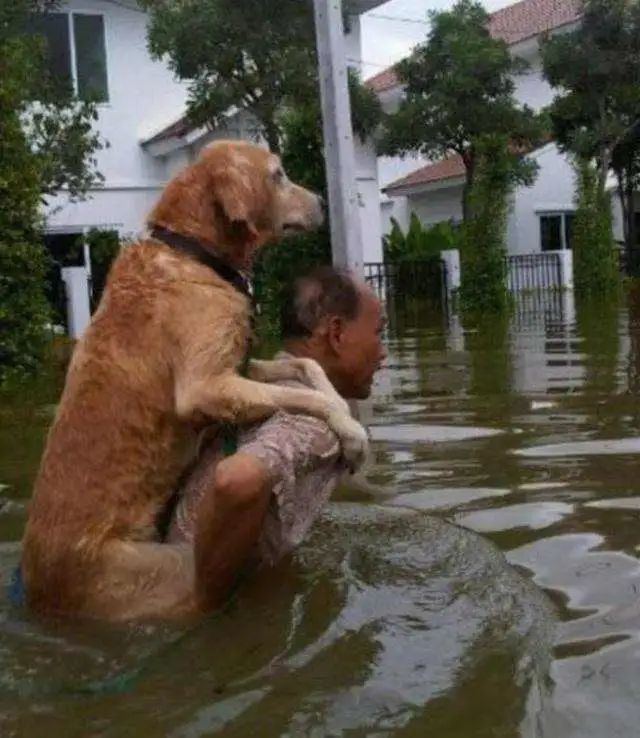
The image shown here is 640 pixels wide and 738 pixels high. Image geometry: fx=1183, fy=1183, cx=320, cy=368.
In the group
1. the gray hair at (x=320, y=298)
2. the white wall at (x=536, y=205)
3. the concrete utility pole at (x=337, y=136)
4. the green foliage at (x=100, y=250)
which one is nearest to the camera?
the gray hair at (x=320, y=298)

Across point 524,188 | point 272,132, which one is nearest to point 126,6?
point 272,132

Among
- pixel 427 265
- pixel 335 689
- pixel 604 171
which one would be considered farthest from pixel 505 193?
pixel 335 689

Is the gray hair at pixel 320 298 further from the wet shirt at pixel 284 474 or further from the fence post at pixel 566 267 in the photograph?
the fence post at pixel 566 267

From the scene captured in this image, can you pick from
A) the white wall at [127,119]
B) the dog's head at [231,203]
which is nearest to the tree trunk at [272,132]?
the white wall at [127,119]

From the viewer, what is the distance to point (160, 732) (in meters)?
3.05

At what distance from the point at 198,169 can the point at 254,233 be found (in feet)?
1.03

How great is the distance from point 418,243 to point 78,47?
9.10 metres

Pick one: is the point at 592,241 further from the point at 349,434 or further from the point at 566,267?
the point at 349,434

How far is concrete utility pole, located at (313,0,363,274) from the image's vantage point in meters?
10.7

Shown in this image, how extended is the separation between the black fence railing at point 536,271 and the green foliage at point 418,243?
229cm

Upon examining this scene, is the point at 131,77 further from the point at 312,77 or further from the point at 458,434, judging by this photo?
the point at 458,434

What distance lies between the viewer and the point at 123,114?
26.1 meters

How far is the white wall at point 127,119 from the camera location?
25.4 metres

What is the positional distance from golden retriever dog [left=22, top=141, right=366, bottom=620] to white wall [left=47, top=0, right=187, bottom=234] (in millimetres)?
21511
